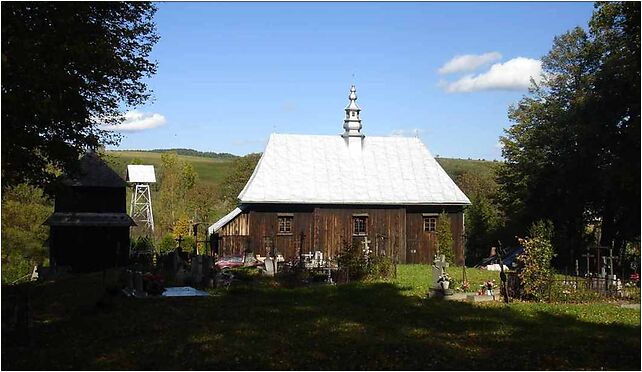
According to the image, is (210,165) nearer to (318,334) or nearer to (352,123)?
(352,123)

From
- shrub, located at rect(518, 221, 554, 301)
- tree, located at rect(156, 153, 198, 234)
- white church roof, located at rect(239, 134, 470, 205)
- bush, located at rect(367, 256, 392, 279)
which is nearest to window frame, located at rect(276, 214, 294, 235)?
white church roof, located at rect(239, 134, 470, 205)

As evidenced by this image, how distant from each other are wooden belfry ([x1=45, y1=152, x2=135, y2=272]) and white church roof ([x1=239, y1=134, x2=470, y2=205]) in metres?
6.59

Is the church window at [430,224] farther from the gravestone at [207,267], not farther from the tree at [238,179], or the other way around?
the tree at [238,179]

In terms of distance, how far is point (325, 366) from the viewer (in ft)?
35.4

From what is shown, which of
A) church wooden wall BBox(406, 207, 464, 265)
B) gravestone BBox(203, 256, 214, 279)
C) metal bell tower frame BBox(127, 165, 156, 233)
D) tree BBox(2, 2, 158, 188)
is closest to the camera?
tree BBox(2, 2, 158, 188)

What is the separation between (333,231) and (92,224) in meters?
12.7

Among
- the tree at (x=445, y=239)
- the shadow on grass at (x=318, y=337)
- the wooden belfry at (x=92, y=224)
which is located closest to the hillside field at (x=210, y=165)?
the tree at (x=445, y=239)

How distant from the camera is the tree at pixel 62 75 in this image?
1500 cm

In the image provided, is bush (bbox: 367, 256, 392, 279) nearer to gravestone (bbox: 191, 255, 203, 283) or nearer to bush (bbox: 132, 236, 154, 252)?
gravestone (bbox: 191, 255, 203, 283)

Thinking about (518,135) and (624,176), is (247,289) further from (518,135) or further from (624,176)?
(518,135)

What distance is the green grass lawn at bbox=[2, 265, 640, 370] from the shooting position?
11.1m

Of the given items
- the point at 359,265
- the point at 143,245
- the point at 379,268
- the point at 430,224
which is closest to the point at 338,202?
the point at 430,224

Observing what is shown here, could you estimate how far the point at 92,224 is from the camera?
103 ft

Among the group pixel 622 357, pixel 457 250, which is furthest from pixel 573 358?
pixel 457 250
